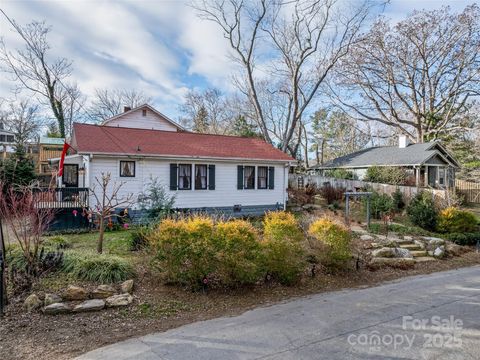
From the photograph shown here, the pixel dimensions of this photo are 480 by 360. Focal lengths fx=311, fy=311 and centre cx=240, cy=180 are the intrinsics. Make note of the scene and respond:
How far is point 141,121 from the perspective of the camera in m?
23.5

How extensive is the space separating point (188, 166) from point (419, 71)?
77.8ft

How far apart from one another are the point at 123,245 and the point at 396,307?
6620 millimetres

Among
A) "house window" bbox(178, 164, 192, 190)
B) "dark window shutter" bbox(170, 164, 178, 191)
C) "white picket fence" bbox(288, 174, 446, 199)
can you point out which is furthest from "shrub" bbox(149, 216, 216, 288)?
"white picket fence" bbox(288, 174, 446, 199)

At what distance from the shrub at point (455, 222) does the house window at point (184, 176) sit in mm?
10602

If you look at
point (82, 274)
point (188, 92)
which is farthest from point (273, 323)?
point (188, 92)

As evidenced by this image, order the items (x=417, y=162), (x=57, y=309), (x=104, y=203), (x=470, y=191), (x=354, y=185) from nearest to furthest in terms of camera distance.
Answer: (x=57, y=309), (x=104, y=203), (x=354, y=185), (x=417, y=162), (x=470, y=191)

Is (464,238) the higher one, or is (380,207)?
(380,207)

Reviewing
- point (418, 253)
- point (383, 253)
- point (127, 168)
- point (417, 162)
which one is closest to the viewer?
point (383, 253)

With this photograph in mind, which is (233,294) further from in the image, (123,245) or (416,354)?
(123,245)

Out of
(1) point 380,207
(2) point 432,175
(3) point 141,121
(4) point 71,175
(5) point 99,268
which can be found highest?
(3) point 141,121

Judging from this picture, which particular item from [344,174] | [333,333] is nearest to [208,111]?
[344,174]

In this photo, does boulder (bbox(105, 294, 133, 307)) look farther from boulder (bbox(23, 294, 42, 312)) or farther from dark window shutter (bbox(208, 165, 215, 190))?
dark window shutter (bbox(208, 165, 215, 190))

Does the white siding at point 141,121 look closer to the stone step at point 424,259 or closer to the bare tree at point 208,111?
the bare tree at point 208,111

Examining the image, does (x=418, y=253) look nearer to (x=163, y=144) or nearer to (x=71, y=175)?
(x=163, y=144)
